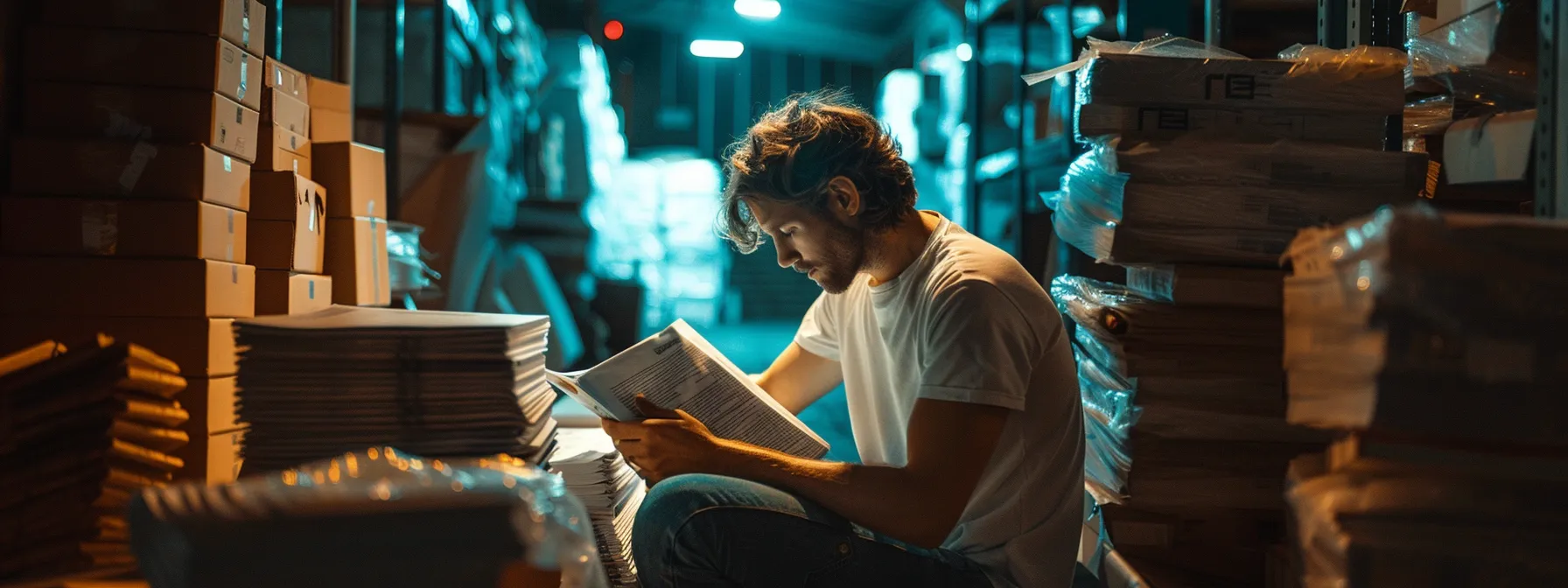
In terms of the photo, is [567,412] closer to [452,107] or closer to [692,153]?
[452,107]

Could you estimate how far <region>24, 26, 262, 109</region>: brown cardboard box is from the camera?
2.08m

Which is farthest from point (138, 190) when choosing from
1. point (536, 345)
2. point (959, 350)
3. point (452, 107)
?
point (452, 107)

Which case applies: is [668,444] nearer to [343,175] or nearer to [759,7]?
[343,175]

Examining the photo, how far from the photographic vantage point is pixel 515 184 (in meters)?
6.09

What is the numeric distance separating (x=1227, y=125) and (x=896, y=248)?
71 cm

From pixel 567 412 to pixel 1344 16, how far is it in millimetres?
2913

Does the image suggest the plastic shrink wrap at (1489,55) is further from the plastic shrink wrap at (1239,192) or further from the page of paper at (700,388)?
the page of paper at (700,388)

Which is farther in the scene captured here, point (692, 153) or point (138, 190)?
point (692, 153)

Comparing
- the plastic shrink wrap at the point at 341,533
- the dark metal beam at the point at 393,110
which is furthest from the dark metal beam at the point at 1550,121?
the dark metal beam at the point at 393,110

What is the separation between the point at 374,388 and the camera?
1.50 metres

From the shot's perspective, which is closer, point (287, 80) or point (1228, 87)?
point (1228, 87)

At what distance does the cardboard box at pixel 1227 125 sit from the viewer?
197 cm

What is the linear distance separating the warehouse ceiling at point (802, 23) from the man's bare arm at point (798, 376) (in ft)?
28.4

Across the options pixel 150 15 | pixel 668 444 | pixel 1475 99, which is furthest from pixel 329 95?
pixel 1475 99
